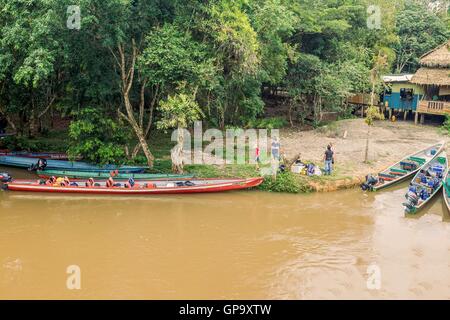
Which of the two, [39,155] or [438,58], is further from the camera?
[438,58]

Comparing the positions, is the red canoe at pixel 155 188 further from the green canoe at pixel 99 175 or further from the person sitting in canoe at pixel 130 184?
the green canoe at pixel 99 175

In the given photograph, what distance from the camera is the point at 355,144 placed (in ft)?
68.6

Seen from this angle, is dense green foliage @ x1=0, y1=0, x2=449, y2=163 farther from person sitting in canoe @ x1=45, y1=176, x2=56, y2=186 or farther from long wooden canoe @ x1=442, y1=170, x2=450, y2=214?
long wooden canoe @ x1=442, y1=170, x2=450, y2=214

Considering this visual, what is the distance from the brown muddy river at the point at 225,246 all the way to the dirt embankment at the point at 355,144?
977 mm

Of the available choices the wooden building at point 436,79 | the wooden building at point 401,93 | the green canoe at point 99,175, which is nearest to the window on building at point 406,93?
the wooden building at point 401,93

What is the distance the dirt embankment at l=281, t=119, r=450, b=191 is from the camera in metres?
16.9

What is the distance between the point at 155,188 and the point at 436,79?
55.6 feet

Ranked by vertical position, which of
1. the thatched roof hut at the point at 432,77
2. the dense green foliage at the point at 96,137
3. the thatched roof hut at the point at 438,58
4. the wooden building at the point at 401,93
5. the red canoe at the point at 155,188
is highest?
the thatched roof hut at the point at 438,58

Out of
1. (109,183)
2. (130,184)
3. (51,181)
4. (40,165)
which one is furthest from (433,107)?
(40,165)

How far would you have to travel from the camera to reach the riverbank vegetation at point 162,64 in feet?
47.9

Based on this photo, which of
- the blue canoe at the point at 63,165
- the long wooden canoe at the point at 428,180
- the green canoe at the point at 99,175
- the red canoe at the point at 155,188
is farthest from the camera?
the blue canoe at the point at 63,165

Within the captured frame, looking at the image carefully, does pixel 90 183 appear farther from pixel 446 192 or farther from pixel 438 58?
pixel 438 58
